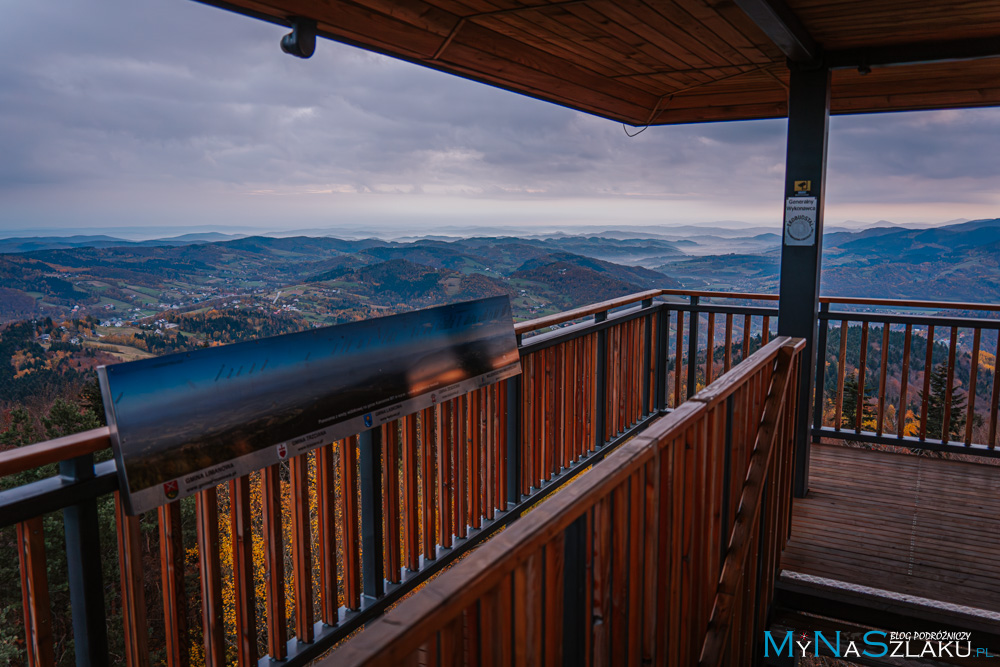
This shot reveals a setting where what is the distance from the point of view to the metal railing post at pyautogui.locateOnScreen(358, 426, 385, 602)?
2.58m

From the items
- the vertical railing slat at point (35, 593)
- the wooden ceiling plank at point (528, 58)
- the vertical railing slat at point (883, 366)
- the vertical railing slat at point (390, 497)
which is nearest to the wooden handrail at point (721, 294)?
the vertical railing slat at point (883, 366)

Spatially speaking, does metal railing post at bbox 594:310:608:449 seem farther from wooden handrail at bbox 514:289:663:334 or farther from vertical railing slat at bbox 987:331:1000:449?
vertical railing slat at bbox 987:331:1000:449

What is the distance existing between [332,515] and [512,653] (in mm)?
1646

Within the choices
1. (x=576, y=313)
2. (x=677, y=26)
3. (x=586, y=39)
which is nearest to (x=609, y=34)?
(x=586, y=39)

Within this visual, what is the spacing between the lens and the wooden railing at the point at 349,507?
1487 mm

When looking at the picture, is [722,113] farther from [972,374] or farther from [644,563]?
[644,563]

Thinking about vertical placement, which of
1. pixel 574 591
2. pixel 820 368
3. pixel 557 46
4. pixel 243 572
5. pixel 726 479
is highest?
pixel 557 46

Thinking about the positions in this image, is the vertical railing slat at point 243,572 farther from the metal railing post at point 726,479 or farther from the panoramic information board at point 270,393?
the metal railing post at point 726,479

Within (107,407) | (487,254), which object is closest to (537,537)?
(107,407)

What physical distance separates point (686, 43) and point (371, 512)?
2974mm

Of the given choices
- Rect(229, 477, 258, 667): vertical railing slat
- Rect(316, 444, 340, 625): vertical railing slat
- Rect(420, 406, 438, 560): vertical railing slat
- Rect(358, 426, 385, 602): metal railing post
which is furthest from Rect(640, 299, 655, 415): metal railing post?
Rect(229, 477, 258, 667): vertical railing slat

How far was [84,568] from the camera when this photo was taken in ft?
4.91

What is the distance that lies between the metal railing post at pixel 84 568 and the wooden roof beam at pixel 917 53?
401cm

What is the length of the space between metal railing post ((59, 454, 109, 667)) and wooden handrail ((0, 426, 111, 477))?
3 cm
